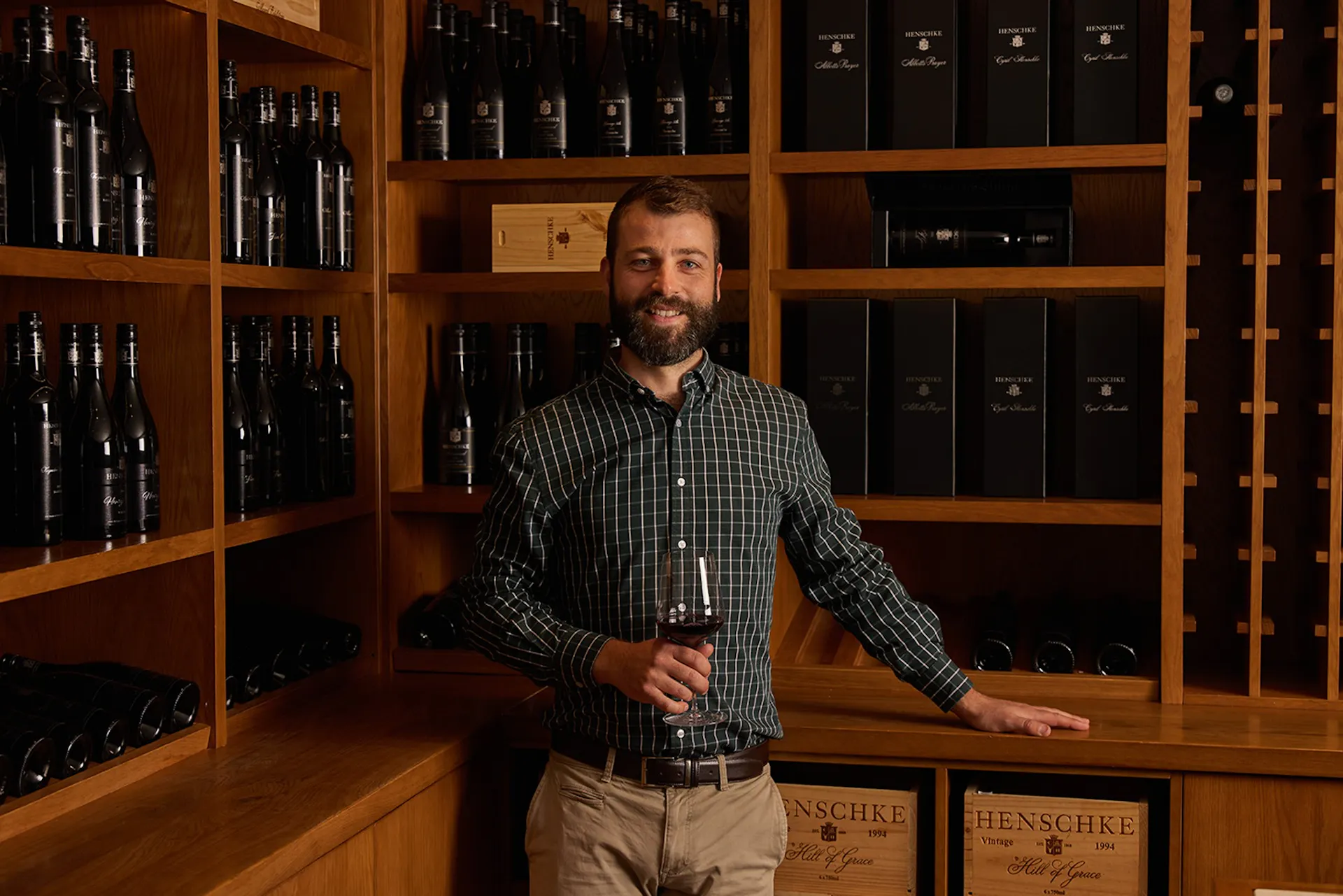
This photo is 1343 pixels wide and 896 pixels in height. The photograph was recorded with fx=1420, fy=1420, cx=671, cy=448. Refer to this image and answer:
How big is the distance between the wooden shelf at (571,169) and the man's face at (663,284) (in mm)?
594

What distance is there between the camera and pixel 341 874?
2.10 metres

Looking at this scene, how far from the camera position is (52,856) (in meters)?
1.87

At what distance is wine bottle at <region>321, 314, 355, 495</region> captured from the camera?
2.87 metres

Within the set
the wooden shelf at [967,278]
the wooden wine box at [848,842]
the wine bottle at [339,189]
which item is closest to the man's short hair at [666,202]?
the wooden shelf at [967,278]

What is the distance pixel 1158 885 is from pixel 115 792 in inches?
67.3

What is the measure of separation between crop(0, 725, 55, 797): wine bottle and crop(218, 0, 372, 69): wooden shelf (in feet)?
3.86

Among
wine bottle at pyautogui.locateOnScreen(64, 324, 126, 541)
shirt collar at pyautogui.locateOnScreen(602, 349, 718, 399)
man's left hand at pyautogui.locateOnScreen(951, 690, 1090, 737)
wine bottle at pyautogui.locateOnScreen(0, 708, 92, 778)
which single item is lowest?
man's left hand at pyautogui.locateOnScreen(951, 690, 1090, 737)

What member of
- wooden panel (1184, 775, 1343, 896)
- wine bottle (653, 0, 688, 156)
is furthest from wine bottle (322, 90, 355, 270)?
wooden panel (1184, 775, 1343, 896)

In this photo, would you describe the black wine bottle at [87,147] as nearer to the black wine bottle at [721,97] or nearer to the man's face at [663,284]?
the man's face at [663,284]

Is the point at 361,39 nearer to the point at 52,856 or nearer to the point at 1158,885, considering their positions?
the point at 52,856

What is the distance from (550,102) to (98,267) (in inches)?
44.7

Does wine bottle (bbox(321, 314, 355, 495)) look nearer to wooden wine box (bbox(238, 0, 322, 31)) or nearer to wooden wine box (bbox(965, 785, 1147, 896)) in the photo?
wooden wine box (bbox(238, 0, 322, 31))

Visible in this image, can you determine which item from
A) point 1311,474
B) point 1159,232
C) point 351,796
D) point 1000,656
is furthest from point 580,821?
point 1159,232

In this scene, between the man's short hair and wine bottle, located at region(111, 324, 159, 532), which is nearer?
the man's short hair
